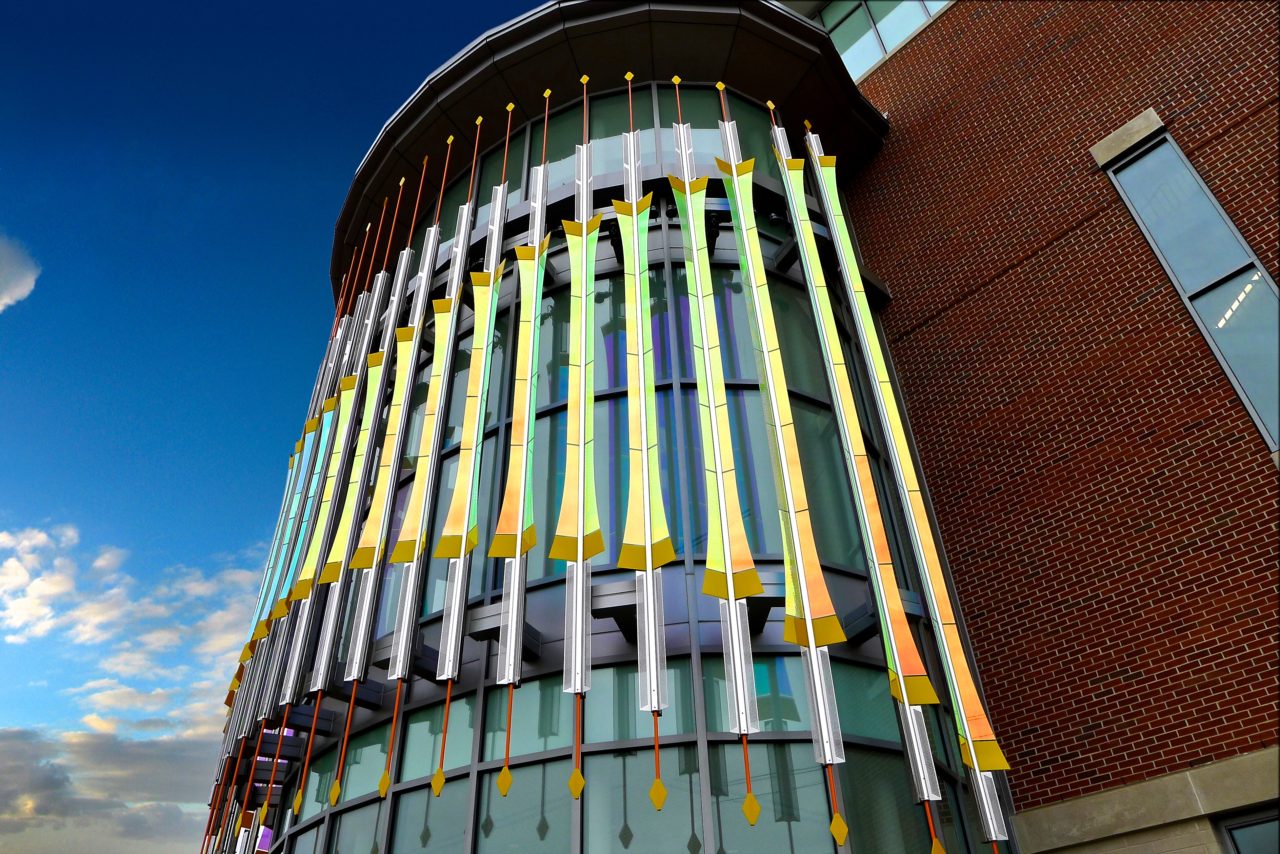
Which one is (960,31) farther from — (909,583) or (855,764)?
(855,764)

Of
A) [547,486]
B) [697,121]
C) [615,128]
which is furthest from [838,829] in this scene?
[615,128]

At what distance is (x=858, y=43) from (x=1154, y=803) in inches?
642

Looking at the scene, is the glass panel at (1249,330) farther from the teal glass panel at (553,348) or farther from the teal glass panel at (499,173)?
the teal glass panel at (499,173)

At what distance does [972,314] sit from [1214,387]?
3.83 m

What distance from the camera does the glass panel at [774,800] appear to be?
8.16m

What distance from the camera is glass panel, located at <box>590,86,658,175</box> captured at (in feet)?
47.2

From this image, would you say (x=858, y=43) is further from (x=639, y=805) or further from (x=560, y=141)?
(x=639, y=805)

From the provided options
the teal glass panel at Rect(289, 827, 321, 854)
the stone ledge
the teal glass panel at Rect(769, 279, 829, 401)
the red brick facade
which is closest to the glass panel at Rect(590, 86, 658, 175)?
the teal glass panel at Rect(769, 279, 829, 401)

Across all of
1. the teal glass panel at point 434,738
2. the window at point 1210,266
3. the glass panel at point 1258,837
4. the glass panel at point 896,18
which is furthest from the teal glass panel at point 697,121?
the glass panel at point 1258,837

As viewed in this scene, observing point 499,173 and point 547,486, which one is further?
point 499,173

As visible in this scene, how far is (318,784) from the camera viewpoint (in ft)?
36.5

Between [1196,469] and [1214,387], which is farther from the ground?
[1214,387]

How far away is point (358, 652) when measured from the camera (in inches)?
384

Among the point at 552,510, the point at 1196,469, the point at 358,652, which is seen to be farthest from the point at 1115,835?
the point at 358,652
